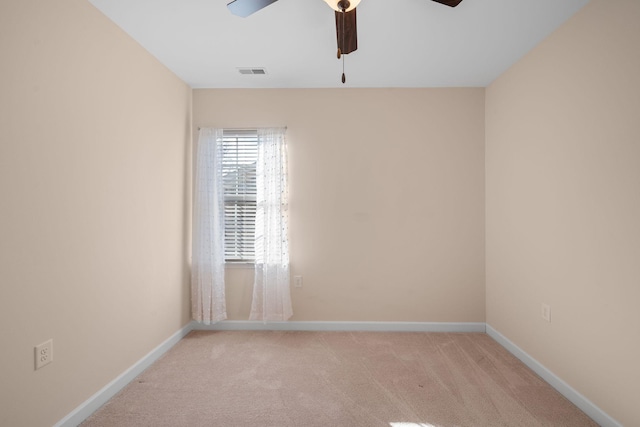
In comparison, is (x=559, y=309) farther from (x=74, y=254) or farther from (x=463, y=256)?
(x=74, y=254)

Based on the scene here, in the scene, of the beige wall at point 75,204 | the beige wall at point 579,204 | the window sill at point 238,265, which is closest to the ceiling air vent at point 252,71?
the beige wall at point 75,204

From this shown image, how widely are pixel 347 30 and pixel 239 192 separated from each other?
6.85ft

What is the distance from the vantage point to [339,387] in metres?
2.36

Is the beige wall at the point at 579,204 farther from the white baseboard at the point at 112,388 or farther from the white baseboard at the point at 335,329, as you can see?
the white baseboard at the point at 112,388

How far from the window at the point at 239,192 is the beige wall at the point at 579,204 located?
2.42 metres

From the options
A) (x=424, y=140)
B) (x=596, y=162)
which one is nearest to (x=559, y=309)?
(x=596, y=162)

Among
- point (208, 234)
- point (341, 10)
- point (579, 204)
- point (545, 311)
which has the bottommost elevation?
point (545, 311)

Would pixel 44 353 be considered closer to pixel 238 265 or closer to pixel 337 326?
pixel 238 265

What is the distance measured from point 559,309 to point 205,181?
10.3 feet

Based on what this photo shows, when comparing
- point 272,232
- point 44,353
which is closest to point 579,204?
point 272,232

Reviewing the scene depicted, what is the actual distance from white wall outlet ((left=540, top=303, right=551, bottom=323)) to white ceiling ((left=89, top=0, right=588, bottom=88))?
1.97 metres

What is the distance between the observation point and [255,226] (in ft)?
11.3

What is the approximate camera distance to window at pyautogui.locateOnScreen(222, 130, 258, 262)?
3.47 metres

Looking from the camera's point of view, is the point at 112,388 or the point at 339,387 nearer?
the point at 112,388
